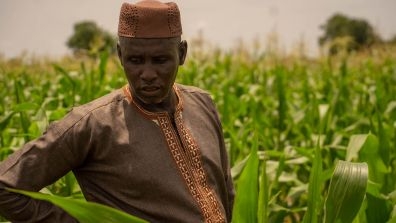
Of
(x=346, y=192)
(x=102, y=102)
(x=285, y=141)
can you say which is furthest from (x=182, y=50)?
(x=285, y=141)

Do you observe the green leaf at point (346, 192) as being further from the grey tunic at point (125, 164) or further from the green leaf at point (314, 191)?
the grey tunic at point (125, 164)

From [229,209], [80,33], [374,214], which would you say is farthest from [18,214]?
[80,33]

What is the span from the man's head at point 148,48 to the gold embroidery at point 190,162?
0.24 feet

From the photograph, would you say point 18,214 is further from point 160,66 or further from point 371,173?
point 371,173

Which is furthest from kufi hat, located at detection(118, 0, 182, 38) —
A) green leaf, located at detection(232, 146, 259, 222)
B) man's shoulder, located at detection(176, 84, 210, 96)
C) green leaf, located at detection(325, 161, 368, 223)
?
green leaf, located at detection(325, 161, 368, 223)

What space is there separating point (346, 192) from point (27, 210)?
75 cm

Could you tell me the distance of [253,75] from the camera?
19.9 feet

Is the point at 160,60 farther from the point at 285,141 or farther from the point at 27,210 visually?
the point at 285,141

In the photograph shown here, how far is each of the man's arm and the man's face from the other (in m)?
0.36

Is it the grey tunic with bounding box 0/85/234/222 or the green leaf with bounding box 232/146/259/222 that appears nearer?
the green leaf with bounding box 232/146/259/222

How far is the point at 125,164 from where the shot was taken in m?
1.51

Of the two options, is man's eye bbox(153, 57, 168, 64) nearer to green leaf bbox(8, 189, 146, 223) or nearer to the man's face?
the man's face

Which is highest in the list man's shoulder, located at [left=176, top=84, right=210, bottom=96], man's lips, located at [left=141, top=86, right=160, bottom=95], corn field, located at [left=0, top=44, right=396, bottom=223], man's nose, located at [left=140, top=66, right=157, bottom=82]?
man's nose, located at [left=140, top=66, right=157, bottom=82]

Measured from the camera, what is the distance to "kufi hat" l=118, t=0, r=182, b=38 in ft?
4.90
